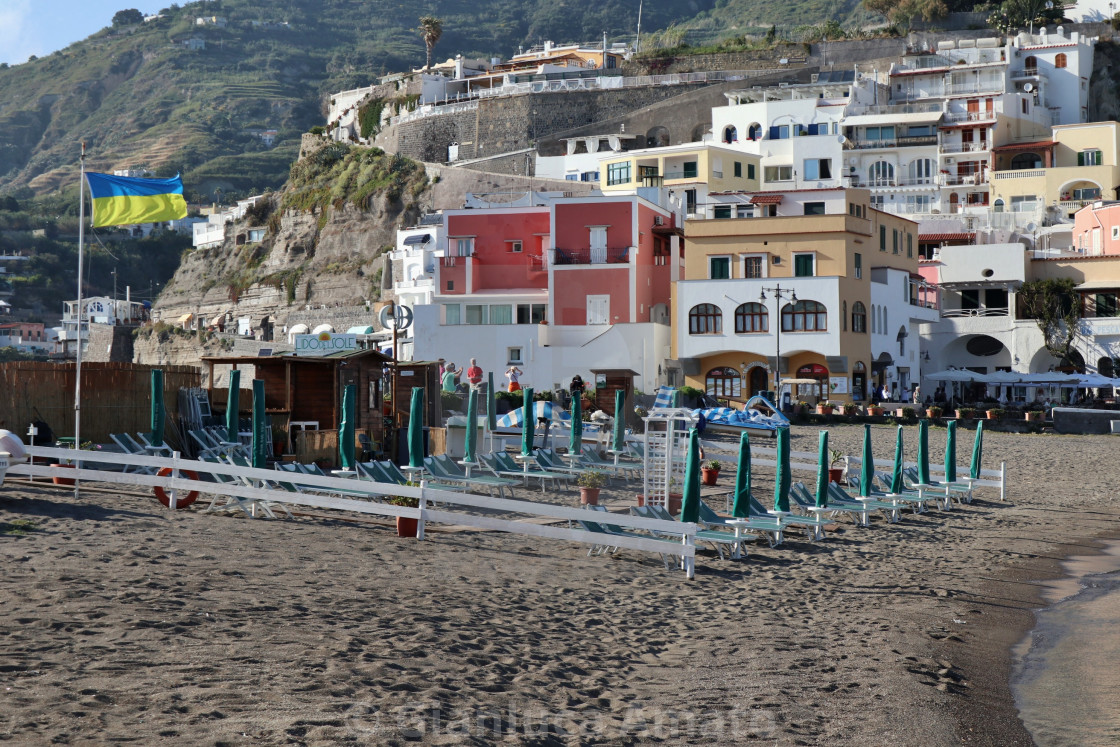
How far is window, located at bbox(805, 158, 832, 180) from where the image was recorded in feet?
220

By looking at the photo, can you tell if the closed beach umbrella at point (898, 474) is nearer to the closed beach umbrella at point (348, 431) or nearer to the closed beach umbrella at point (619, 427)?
the closed beach umbrella at point (619, 427)

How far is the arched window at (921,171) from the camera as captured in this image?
68.0 meters

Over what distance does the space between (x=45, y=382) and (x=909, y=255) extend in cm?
3925

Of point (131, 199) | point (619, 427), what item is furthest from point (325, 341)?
point (131, 199)

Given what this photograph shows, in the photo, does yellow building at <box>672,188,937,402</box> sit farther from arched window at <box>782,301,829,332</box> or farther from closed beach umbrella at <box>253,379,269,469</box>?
closed beach umbrella at <box>253,379,269,469</box>

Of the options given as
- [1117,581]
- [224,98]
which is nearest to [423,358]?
[1117,581]

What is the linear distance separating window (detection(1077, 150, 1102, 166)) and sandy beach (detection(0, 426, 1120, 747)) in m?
56.1

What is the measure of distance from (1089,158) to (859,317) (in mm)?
29608

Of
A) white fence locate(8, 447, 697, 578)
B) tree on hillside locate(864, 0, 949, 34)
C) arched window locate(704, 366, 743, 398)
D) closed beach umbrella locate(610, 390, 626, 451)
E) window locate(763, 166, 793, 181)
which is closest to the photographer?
white fence locate(8, 447, 697, 578)

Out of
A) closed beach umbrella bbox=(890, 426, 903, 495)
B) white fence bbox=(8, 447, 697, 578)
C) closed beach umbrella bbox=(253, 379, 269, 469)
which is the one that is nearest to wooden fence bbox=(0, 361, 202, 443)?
closed beach umbrella bbox=(253, 379, 269, 469)

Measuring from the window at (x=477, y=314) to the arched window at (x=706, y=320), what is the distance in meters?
8.30

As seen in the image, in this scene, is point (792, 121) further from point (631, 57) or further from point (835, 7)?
point (835, 7)

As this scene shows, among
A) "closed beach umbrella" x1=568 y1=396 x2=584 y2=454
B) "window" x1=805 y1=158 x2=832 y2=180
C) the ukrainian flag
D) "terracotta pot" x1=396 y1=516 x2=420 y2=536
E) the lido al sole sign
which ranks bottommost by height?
"terracotta pot" x1=396 y1=516 x2=420 y2=536

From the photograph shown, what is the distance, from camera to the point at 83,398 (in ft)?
67.7
